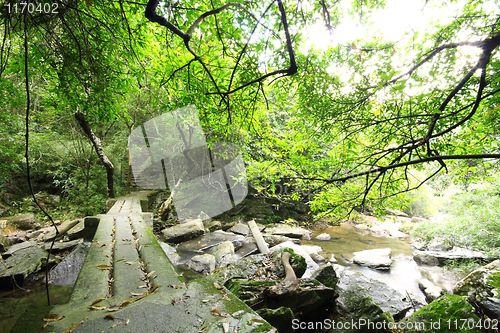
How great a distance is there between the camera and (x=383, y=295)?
164 inches

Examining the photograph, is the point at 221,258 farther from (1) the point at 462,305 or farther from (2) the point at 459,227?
(2) the point at 459,227

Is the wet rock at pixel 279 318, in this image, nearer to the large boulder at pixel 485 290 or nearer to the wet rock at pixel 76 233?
the large boulder at pixel 485 290

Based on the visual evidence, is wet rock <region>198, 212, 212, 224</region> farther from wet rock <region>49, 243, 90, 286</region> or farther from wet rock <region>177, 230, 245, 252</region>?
wet rock <region>49, 243, 90, 286</region>

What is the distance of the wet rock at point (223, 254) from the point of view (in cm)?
566

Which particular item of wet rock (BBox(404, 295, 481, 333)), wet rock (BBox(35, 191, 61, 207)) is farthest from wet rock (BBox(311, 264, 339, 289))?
wet rock (BBox(35, 191, 61, 207))

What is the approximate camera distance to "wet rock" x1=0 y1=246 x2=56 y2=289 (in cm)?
354

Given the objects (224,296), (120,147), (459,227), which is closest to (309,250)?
(459,227)

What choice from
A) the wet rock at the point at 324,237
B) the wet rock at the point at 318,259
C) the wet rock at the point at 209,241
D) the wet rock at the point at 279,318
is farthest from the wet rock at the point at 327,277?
the wet rock at the point at 324,237

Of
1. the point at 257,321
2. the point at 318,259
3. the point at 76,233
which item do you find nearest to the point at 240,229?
the point at 318,259

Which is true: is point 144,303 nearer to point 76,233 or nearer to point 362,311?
point 362,311

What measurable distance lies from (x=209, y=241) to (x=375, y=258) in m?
6.28

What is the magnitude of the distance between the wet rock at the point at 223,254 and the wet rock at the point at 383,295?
9.99 feet

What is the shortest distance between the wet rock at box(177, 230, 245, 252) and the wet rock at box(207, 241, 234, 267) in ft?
1.63

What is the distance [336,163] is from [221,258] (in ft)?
15.2
